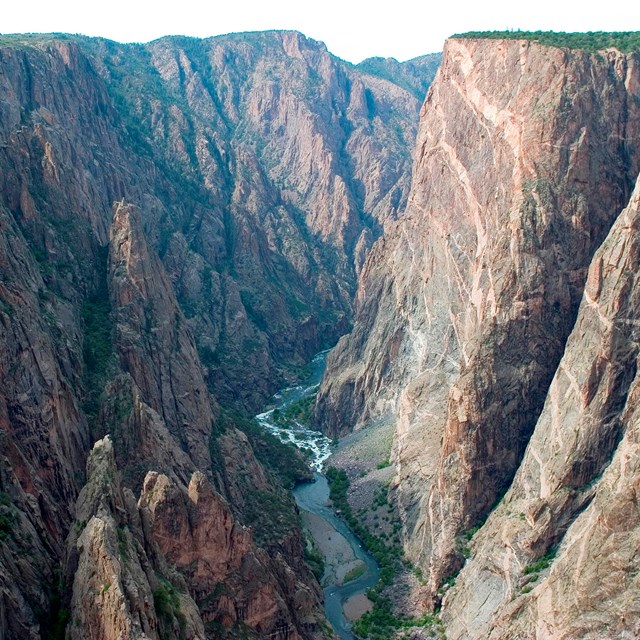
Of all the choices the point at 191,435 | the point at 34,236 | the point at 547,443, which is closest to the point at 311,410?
the point at 191,435

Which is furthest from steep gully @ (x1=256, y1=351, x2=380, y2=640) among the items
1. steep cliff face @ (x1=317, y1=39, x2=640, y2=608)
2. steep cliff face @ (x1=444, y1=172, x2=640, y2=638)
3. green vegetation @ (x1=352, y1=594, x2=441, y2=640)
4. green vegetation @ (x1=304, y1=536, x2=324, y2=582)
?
steep cliff face @ (x1=444, y1=172, x2=640, y2=638)

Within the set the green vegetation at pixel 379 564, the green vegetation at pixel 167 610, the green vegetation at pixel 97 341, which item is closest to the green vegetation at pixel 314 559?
the green vegetation at pixel 379 564

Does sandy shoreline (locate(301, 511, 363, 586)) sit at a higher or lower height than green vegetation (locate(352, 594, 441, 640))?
higher

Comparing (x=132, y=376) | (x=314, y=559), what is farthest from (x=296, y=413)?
(x=132, y=376)

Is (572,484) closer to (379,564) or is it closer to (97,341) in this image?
(379,564)

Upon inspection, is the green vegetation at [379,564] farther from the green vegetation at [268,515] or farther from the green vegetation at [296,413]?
the green vegetation at [296,413]

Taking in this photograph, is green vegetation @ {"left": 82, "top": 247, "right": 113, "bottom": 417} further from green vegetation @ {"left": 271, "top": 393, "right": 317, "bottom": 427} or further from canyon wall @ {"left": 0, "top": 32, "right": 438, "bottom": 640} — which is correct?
green vegetation @ {"left": 271, "top": 393, "right": 317, "bottom": 427}
